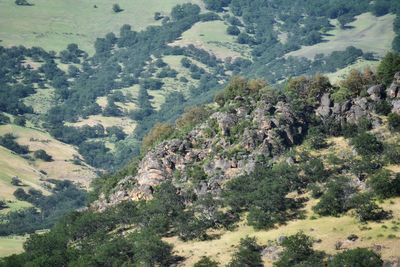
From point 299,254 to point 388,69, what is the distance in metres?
58.3

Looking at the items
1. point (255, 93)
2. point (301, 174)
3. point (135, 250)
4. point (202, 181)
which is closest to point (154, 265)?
point (135, 250)

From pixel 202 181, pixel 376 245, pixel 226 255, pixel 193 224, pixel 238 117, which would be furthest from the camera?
pixel 238 117

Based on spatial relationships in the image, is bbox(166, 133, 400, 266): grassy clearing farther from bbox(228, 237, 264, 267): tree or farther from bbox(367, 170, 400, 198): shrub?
bbox(228, 237, 264, 267): tree

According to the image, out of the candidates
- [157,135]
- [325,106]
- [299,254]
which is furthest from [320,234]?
[157,135]

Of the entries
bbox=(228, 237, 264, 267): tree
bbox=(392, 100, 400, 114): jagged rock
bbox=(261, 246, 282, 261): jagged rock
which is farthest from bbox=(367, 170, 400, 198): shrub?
bbox=(392, 100, 400, 114): jagged rock

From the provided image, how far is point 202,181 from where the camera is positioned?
477ft

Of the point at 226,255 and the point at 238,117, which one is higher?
the point at 238,117

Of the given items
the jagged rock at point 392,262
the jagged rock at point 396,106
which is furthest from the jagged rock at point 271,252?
the jagged rock at point 396,106

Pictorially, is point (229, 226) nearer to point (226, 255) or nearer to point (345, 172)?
point (226, 255)

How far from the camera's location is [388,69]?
153875 mm

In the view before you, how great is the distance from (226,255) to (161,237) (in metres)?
17.5

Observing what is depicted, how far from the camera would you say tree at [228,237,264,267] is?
11494 centimetres

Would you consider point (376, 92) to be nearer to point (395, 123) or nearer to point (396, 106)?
point (396, 106)

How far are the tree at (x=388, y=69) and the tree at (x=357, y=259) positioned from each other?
185 ft
